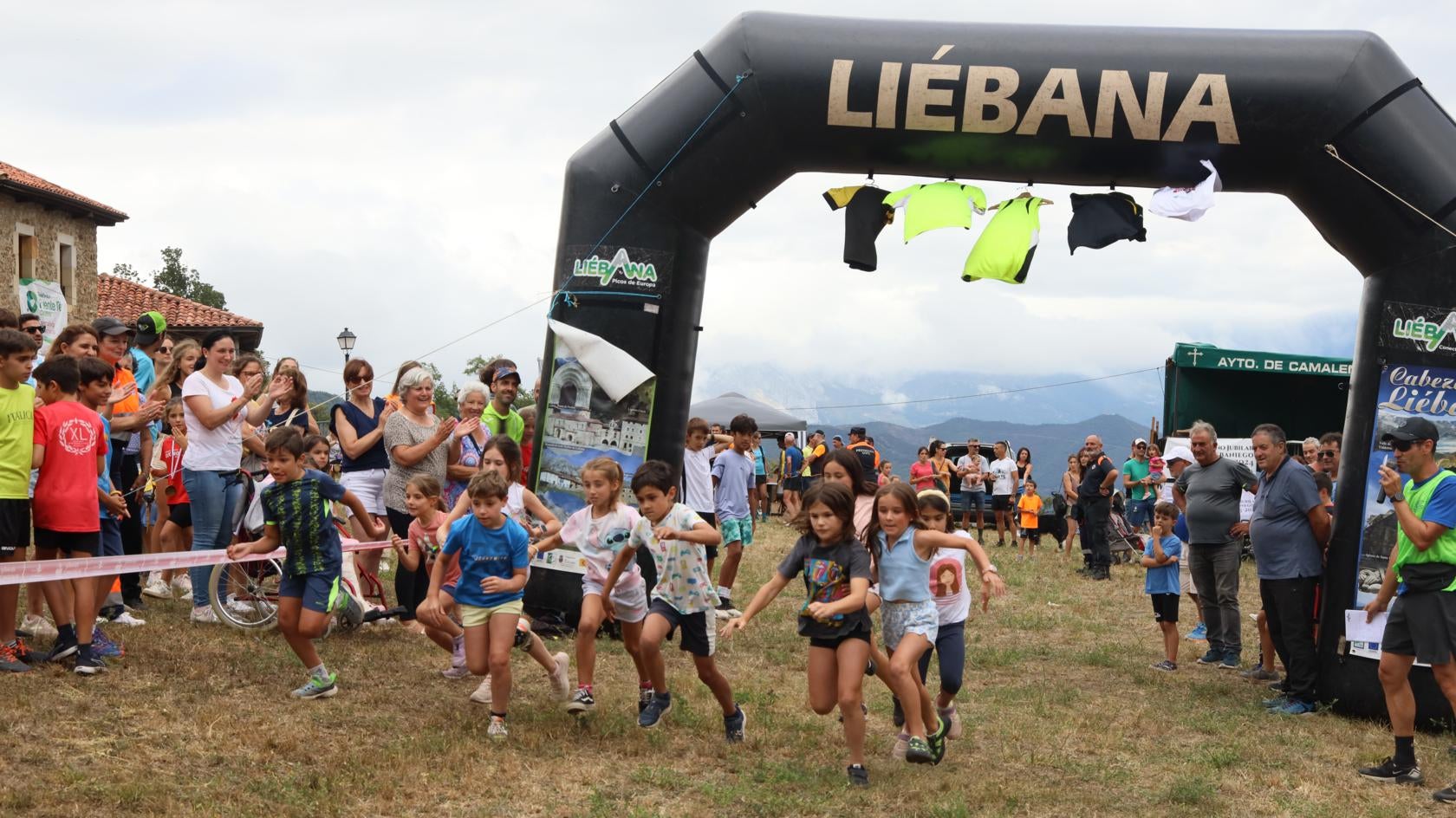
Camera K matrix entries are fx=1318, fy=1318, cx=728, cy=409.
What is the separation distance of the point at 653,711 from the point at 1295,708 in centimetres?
431

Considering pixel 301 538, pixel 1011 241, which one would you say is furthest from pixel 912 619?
pixel 1011 241

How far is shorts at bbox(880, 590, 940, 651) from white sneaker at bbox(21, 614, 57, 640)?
16.9 ft

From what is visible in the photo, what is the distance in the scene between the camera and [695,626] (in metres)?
6.95

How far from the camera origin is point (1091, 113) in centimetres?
876

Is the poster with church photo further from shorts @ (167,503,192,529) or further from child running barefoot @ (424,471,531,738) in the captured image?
child running barefoot @ (424,471,531,738)

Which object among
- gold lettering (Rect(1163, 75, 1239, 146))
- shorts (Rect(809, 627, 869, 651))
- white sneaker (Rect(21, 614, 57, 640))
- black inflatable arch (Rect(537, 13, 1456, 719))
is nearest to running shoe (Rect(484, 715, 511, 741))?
shorts (Rect(809, 627, 869, 651))

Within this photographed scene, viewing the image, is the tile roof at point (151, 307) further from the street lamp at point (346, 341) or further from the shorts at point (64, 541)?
the shorts at point (64, 541)

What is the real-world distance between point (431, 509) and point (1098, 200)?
505 centimetres

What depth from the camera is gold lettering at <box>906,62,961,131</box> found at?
888cm

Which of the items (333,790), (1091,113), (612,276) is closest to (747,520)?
(612,276)

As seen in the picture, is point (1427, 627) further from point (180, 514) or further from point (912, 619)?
point (180, 514)

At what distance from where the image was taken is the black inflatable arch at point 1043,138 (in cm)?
838

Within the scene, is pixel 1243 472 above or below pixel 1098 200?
below

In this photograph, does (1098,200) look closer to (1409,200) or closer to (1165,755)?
(1409,200)
